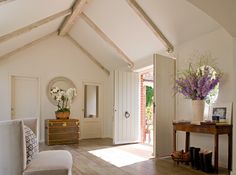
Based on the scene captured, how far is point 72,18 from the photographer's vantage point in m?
5.52

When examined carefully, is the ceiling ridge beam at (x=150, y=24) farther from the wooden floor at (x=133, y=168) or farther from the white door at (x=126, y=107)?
the wooden floor at (x=133, y=168)

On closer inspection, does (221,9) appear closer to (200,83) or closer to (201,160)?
(200,83)

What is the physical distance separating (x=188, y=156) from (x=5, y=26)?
4164 mm

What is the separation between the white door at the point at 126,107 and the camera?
5.82 meters

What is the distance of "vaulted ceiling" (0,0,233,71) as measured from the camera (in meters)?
3.83

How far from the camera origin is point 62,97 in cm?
632

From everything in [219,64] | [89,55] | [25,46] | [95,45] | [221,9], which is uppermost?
[95,45]

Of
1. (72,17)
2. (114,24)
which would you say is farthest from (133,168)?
A: (72,17)

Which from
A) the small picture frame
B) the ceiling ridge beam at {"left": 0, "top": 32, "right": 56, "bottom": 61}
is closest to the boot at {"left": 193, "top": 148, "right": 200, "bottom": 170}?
the small picture frame

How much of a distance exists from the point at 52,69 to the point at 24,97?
3.71 ft

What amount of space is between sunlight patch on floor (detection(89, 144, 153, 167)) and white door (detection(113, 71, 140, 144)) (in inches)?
18.2

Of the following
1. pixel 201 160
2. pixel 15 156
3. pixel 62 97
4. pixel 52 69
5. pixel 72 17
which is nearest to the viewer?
pixel 15 156

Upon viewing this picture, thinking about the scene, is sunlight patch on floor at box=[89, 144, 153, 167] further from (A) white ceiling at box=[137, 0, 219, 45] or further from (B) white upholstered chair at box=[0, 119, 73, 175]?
(A) white ceiling at box=[137, 0, 219, 45]

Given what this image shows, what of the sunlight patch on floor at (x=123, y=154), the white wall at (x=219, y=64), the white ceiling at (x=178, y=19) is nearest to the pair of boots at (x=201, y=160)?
the white wall at (x=219, y=64)
